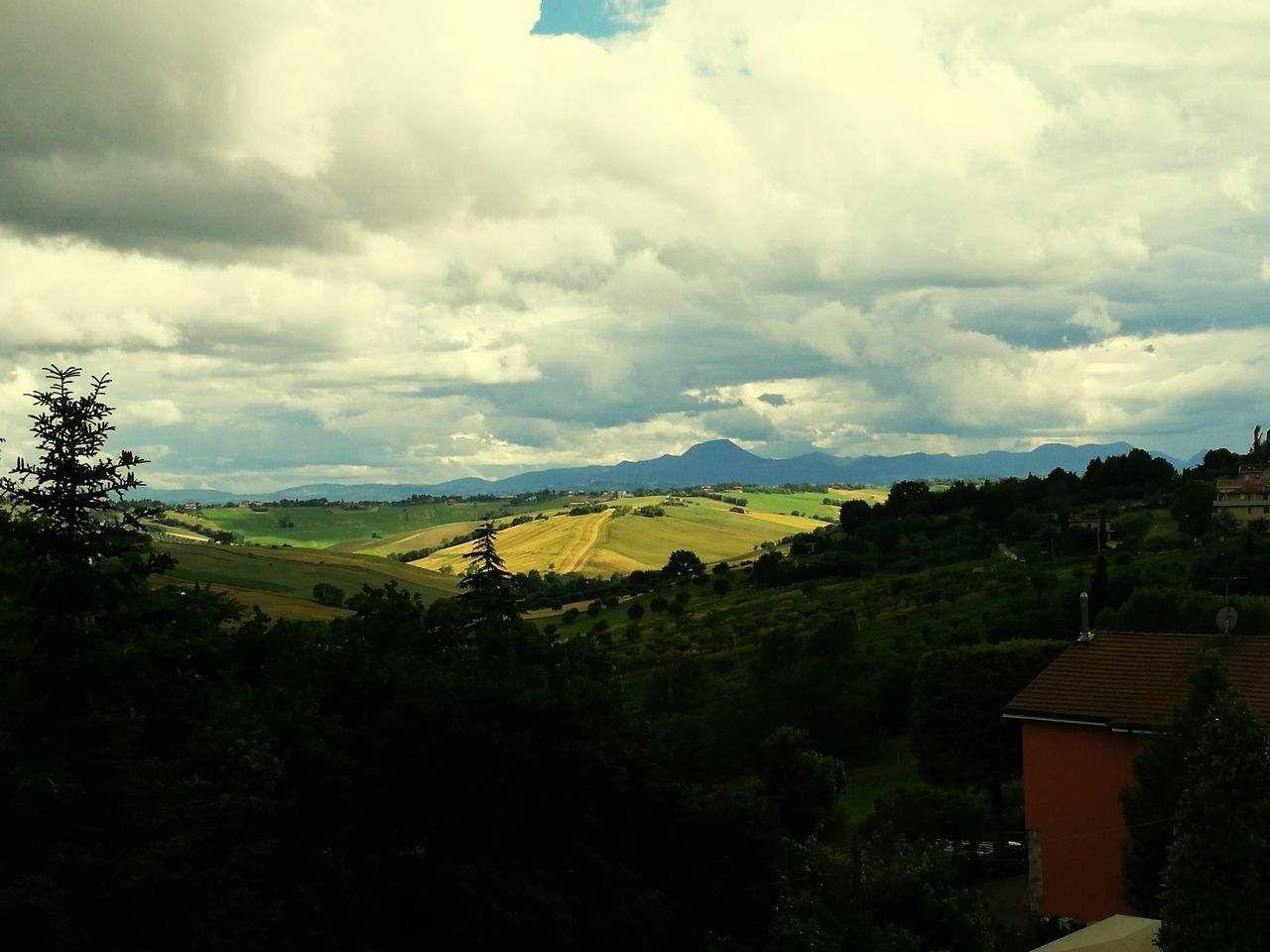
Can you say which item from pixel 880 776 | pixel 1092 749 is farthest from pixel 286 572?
pixel 1092 749

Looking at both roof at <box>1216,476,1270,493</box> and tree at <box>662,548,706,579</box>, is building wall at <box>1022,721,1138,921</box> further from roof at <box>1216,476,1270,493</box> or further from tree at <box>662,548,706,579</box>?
tree at <box>662,548,706,579</box>

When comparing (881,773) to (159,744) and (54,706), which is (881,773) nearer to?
(159,744)

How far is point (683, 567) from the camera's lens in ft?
541

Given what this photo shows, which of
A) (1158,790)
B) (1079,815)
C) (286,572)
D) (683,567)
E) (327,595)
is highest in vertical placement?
(1158,790)

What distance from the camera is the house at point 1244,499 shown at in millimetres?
113500

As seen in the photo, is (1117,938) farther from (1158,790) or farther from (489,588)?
(489,588)

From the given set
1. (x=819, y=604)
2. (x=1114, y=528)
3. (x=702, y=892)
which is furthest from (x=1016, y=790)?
(x=1114, y=528)

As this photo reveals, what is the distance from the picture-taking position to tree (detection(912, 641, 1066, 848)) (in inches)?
1943

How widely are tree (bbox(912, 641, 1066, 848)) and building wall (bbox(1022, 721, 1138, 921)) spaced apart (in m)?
15.3

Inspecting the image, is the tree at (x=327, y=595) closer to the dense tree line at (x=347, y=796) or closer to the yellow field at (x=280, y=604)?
the yellow field at (x=280, y=604)

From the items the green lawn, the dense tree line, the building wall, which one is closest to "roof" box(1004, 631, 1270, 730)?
the building wall

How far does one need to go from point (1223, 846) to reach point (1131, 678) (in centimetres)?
1157

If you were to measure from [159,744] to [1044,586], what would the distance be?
71.4 meters

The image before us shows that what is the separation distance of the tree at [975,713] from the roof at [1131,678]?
13.9 m
